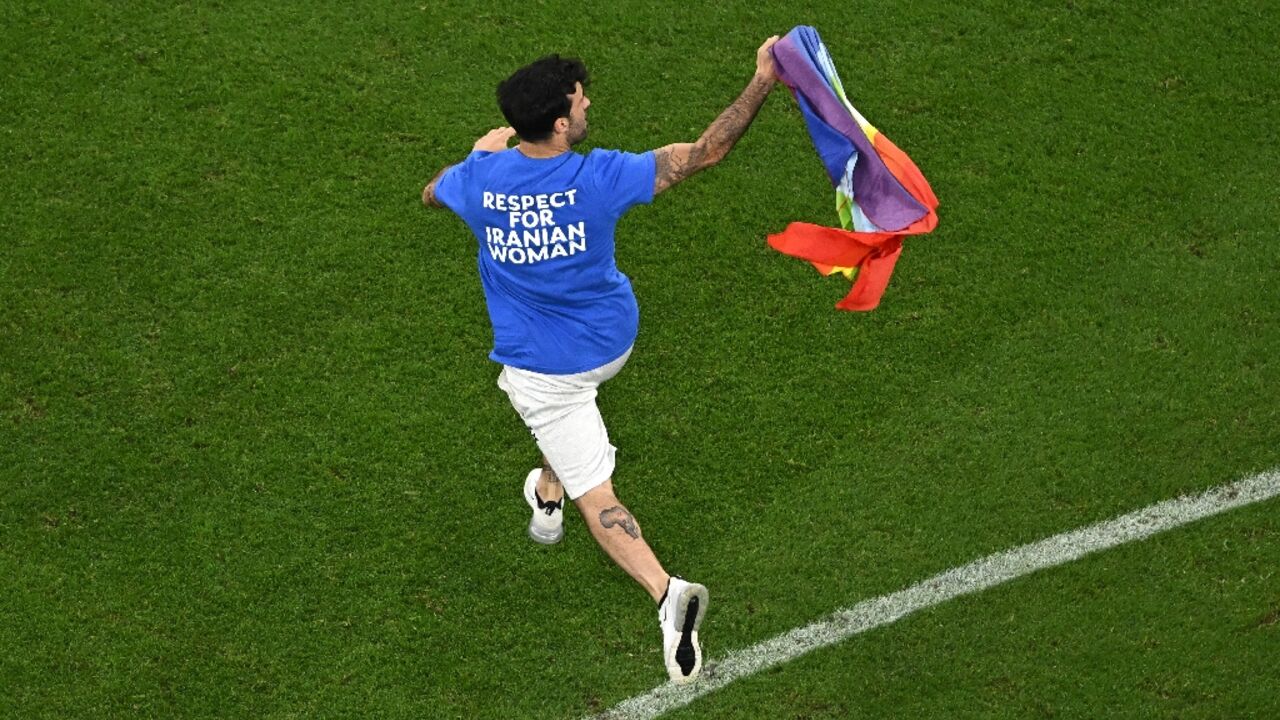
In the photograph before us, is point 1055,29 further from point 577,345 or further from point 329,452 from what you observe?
point 329,452

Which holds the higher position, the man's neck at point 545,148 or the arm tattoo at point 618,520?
the man's neck at point 545,148

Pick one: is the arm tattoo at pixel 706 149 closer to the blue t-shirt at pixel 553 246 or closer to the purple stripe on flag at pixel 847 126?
the blue t-shirt at pixel 553 246

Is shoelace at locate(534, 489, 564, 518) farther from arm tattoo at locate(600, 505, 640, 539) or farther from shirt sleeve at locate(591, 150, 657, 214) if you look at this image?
shirt sleeve at locate(591, 150, 657, 214)

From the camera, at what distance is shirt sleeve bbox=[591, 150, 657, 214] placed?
A: 21.2 feet

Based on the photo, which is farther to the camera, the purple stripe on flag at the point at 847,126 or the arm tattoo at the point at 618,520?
the arm tattoo at the point at 618,520

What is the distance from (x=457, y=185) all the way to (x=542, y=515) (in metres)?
1.87

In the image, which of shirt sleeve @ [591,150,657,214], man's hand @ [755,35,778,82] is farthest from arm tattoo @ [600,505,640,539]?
man's hand @ [755,35,778,82]

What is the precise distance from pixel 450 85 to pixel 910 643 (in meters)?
4.36

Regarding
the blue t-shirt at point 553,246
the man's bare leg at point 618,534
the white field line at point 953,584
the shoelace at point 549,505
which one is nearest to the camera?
the blue t-shirt at point 553,246

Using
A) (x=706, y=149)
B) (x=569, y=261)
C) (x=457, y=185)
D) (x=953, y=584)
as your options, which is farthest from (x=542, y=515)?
(x=706, y=149)

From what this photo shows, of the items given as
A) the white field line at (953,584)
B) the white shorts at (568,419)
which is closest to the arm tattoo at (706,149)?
the white shorts at (568,419)

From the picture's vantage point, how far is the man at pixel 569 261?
647 cm

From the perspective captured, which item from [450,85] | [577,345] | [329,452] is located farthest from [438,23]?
[577,345]

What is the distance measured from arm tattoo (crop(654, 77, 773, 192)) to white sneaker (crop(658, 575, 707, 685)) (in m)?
1.80
